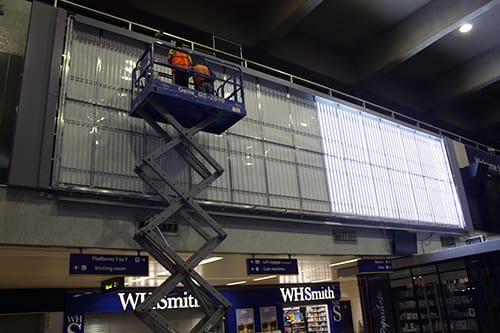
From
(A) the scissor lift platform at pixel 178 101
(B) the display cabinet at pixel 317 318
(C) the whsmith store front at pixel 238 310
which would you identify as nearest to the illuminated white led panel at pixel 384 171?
(A) the scissor lift platform at pixel 178 101

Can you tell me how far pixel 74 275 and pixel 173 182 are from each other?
7.24 ft

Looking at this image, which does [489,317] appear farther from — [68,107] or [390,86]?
[68,107]

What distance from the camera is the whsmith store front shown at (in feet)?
45.8

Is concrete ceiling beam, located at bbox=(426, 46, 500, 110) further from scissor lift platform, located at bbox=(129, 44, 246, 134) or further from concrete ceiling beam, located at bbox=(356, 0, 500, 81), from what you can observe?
scissor lift platform, located at bbox=(129, 44, 246, 134)

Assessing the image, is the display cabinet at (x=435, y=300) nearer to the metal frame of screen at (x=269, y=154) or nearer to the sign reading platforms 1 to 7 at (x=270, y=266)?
the metal frame of screen at (x=269, y=154)

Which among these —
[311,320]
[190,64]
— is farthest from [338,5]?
[311,320]

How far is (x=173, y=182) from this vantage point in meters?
A: 7.77

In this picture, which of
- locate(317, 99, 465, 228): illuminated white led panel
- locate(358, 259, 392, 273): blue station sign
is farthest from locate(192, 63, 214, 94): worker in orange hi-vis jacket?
locate(358, 259, 392, 273): blue station sign

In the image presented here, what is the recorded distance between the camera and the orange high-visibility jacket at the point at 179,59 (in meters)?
8.29

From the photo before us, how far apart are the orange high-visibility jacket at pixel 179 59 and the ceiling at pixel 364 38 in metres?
4.57

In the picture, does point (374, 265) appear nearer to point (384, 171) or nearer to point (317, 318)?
point (384, 171)

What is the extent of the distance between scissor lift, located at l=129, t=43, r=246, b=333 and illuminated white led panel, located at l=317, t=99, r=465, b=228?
14.1 ft

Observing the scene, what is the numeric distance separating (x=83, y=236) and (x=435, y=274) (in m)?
9.97

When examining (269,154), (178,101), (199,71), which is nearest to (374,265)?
(269,154)
